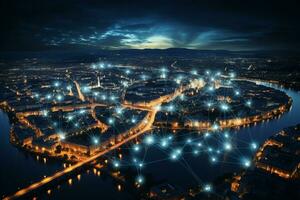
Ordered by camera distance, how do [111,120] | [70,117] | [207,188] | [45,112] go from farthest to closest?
1. [45,112]
2. [70,117]
3. [111,120]
4. [207,188]

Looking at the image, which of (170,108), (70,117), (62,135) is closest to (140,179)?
(62,135)

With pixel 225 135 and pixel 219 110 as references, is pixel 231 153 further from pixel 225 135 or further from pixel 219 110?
pixel 219 110

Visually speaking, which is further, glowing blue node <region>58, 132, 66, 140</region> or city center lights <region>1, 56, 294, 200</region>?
glowing blue node <region>58, 132, 66, 140</region>

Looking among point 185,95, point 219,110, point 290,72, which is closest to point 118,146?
point 219,110

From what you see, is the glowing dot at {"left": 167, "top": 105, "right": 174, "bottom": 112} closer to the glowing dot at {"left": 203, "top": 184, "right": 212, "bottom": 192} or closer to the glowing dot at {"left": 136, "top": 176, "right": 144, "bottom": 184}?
the glowing dot at {"left": 136, "top": 176, "right": 144, "bottom": 184}

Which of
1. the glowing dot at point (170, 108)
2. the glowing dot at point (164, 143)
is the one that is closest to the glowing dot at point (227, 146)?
the glowing dot at point (164, 143)

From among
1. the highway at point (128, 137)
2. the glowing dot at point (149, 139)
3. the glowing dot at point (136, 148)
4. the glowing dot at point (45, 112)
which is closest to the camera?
the highway at point (128, 137)

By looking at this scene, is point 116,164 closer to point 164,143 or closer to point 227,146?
point 164,143

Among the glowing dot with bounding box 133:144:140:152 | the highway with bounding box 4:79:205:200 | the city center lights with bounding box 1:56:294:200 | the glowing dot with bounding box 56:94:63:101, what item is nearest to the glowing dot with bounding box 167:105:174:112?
the city center lights with bounding box 1:56:294:200

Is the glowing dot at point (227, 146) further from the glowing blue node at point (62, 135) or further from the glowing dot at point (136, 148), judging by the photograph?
the glowing blue node at point (62, 135)

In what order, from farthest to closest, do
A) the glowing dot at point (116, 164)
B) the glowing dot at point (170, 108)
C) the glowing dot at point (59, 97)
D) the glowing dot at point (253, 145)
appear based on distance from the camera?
the glowing dot at point (59, 97)
the glowing dot at point (170, 108)
the glowing dot at point (253, 145)
the glowing dot at point (116, 164)

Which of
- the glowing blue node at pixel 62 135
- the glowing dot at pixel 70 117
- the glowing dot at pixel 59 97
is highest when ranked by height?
the glowing dot at pixel 59 97

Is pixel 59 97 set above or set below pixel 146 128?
above
